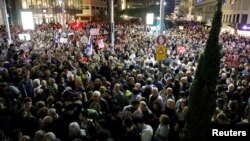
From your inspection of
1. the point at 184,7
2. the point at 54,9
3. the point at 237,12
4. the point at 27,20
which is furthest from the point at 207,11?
the point at 27,20

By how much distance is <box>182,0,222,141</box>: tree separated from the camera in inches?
197

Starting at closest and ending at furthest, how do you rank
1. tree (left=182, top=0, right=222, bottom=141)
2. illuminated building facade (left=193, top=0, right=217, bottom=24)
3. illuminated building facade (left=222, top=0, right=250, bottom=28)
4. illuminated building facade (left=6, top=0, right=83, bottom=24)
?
tree (left=182, top=0, right=222, bottom=141) < illuminated building facade (left=222, top=0, right=250, bottom=28) < illuminated building facade (left=6, top=0, right=83, bottom=24) < illuminated building facade (left=193, top=0, right=217, bottom=24)

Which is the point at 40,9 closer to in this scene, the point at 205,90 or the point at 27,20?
the point at 27,20

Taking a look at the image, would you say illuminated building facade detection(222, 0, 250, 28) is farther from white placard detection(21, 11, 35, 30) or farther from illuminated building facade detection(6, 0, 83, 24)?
illuminated building facade detection(6, 0, 83, 24)

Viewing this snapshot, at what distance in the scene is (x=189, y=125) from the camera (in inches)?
211

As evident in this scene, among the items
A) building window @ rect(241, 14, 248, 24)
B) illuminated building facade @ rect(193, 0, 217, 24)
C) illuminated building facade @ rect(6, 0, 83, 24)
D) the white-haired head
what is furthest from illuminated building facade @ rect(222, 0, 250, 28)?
the white-haired head

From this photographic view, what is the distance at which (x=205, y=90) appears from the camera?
5.06 m

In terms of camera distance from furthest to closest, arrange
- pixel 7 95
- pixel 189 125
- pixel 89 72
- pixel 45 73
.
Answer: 1. pixel 89 72
2. pixel 45 73
3. pixel 7 95
4. pixel 189 125

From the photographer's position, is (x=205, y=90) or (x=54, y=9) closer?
(x=205, y=90)

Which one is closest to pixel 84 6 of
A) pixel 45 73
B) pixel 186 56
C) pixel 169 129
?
pixel 186 56

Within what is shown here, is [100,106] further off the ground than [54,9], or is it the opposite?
[54,9]

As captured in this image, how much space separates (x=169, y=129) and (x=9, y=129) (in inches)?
161

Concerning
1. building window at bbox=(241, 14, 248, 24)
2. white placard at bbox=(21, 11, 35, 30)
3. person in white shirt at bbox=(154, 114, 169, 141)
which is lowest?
person in white shirt at bbox=(154, 114, 169, 141)

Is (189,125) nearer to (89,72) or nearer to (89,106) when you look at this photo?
(89,106)
